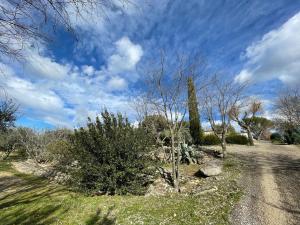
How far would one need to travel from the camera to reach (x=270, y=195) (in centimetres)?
1023

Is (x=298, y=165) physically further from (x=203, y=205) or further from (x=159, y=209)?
(x=159, y=209)

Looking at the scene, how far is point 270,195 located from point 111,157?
6.80 metres

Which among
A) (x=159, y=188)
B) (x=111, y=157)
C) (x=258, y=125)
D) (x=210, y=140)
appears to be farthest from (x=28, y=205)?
(x=258, y=125)

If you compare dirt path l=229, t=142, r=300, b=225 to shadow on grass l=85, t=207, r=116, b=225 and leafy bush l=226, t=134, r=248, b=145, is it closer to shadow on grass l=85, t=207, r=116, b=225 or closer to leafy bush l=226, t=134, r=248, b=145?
shadow on grass l=85, t=207, r=116, b=225

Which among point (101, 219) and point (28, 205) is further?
point (28, 205)

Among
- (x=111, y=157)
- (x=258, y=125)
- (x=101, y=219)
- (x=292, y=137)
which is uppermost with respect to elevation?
(x=258, y=125)

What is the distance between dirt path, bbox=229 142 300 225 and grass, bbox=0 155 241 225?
52 centimetres

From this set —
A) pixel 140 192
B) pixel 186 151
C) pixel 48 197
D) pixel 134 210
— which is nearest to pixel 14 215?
pixel 48 197

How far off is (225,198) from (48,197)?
7.71 m

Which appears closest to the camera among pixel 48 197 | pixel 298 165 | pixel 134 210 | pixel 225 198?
pixel 134 210

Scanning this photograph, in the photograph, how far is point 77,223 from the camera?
7.99 meters

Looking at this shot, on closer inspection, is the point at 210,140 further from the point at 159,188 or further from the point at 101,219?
the point at 101,219

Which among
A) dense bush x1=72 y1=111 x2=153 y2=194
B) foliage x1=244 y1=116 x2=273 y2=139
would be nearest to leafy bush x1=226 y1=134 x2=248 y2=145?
foliage x1=244 y1=116 x2=273 y2=139

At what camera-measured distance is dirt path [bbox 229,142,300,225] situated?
26.7 feet
